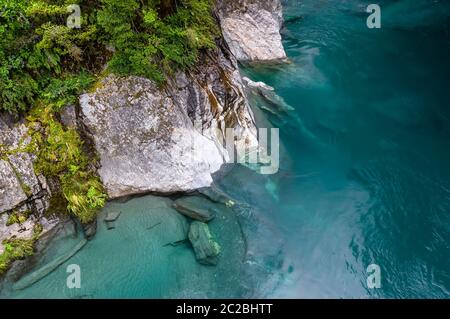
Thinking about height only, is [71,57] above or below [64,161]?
above

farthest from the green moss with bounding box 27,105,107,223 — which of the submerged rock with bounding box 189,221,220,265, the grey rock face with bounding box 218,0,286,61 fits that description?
the grey rock face with bounding box 218,0,286,61

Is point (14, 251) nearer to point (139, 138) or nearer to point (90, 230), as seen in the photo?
point (90, 230)

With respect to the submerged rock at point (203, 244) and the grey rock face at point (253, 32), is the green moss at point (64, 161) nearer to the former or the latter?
the submerged rock at point (203, 244)

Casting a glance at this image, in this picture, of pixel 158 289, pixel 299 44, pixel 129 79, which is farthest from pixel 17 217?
pixel 299 44

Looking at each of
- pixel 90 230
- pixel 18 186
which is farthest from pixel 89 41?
pixel 90 230

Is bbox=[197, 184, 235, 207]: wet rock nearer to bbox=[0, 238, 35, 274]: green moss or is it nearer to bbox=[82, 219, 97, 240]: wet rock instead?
bbox=[82, 219, 97, 240]: wet rock

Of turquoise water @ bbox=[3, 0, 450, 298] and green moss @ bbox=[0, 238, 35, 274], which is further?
turquoise water @ bbox=[3, 0, 450, 298]
